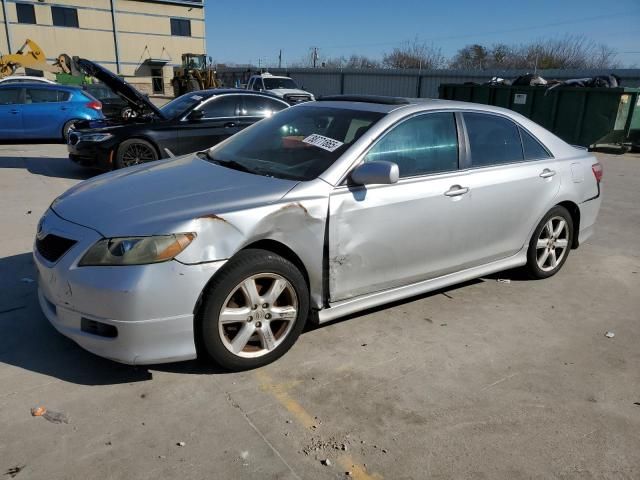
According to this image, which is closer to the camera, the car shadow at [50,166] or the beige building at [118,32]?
the car shadow at [50,166]

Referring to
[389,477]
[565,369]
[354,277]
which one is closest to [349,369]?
[354,277]

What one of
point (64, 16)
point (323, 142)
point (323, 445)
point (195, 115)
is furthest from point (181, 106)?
point (64, 16)

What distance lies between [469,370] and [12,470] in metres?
2.52

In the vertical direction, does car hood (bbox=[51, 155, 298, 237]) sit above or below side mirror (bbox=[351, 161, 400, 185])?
below

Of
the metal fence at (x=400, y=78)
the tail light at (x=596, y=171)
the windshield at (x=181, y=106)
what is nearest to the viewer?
the tail light at (x=596, y=171)

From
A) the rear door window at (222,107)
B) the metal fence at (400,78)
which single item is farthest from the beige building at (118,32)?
the rear door window at (222,107)

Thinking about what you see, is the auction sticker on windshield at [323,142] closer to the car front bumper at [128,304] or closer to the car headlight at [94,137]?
the car front bumper at [128,304]

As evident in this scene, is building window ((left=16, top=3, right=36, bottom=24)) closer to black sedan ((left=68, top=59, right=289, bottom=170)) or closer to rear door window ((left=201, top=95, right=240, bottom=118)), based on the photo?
black sedan ((left=68, top=59, right=289, bottom=170))

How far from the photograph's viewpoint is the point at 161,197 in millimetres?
3107

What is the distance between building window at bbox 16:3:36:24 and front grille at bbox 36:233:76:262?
46.8 m

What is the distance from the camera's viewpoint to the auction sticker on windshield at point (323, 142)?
354cm

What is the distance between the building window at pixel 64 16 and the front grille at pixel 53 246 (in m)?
47.3

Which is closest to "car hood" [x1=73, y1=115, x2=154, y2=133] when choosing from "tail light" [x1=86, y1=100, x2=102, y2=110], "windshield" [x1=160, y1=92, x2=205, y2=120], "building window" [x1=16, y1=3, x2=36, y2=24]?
"windshield" [x1=160, y1=92, x2=205, y2=120]

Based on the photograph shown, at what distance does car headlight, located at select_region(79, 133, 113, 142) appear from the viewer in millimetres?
8289
